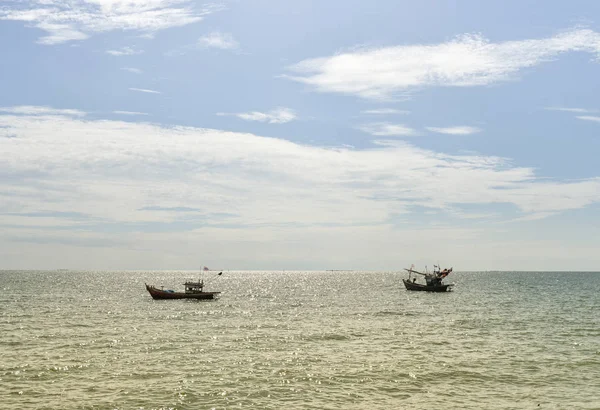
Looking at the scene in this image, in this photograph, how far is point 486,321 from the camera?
2069 inches

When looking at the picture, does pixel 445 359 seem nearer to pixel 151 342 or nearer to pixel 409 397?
pixel 409 397

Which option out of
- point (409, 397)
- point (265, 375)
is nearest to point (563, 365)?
point (409, 397)

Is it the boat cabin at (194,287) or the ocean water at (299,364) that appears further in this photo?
the boat cabin at (194,287)

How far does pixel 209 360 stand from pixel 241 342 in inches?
298

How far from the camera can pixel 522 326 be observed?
158 feet

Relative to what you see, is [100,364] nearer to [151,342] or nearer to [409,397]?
[151,342]

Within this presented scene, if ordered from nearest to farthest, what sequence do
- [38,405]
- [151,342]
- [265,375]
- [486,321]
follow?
[38,405] < [265,375] < [151,342] < [486,321]

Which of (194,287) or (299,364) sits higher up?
(299,364)

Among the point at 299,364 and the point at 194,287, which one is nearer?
the point at 299,364

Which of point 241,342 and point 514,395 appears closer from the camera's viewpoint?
point 514,395

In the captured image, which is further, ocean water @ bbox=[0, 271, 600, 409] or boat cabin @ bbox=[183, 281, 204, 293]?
boat cabin @ bbox=[183, 281, 204, 293]

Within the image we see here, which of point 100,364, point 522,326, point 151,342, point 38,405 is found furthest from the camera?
point 522,326

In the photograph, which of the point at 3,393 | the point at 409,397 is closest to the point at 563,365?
the point at 409,397

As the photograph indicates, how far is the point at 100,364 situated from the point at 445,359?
829 inches
